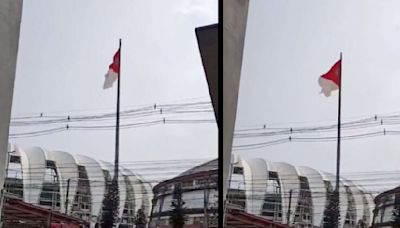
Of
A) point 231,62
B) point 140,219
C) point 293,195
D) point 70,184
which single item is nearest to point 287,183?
point 293,195

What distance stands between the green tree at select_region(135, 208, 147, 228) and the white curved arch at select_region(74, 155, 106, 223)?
1.34ft

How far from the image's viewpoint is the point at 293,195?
3.87m

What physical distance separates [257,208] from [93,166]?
243cm

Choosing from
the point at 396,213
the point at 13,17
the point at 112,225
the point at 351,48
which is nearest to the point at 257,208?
the point at 396,213

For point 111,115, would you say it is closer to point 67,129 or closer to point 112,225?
point 67,129

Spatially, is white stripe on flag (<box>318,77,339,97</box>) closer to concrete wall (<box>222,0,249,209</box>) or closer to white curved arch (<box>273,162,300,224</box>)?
white curved arch (<box>273,162,300,224</box>)

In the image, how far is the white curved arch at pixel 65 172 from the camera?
5.96 m

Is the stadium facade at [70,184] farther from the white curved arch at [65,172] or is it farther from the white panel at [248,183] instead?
the white panel at [248,183]

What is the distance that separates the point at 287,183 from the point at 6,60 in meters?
3.04

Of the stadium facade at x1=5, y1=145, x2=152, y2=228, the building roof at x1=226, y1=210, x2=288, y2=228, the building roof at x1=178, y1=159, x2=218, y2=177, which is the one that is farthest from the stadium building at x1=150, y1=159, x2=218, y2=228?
the building roof at x1=226, y1=210, x2=288, y2=228

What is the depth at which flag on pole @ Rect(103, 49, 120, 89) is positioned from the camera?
6254 millimetres

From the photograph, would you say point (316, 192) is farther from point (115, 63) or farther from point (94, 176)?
point (115, 63)

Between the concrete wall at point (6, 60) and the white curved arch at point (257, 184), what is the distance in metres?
2.43

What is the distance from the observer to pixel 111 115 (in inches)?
243
